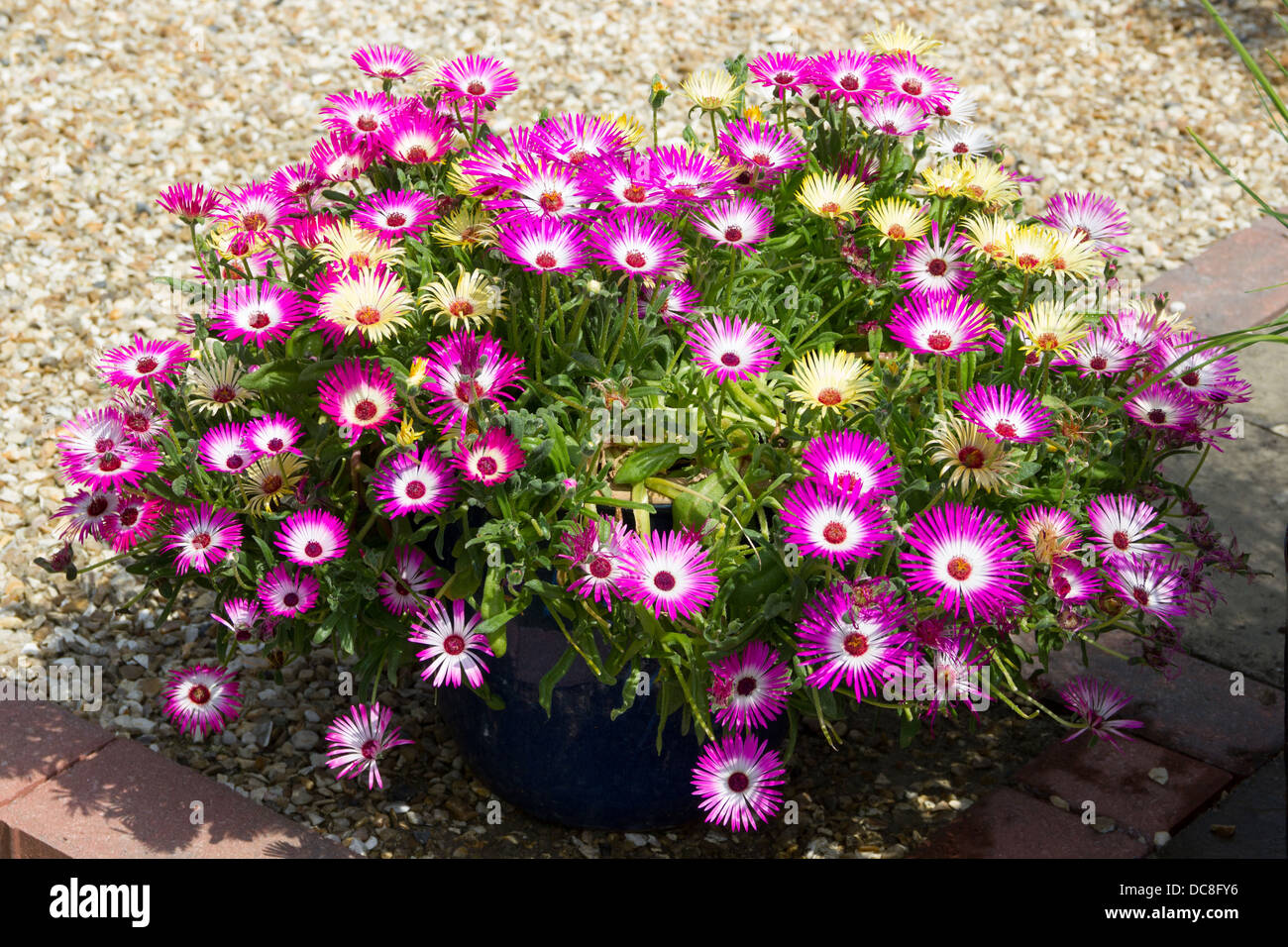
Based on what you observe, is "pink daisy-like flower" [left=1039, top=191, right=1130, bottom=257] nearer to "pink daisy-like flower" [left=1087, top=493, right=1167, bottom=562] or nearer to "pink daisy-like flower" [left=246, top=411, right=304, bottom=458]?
"pink daisy-like flower" [left=1087, top=493, right=1167, bottom=562]

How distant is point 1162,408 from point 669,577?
799 millimetres

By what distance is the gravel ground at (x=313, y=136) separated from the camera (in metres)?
2.54

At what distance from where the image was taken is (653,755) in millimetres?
2254

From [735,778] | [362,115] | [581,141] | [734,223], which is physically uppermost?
[362,115]

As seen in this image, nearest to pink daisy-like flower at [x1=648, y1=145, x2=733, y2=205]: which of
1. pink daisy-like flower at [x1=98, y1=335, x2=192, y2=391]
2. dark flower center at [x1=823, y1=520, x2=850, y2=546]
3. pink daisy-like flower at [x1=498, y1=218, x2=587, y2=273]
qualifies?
pink daisy-like flower at [x1=498, y1=218, x2=587, y2=273]

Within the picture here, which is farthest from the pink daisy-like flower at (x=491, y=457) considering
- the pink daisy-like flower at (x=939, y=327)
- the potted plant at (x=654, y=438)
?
the pink daisy-like flower at (x=939, y=327)

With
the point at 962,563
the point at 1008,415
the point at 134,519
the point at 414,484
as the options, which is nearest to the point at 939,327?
the point at 1008,415

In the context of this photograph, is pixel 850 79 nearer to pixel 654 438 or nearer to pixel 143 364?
pixel 654 438

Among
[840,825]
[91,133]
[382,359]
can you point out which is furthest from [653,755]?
[91,133]

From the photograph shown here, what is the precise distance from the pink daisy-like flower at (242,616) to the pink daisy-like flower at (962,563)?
939 mm

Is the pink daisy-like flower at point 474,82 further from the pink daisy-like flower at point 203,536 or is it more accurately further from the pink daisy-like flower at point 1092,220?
the pink daisy-like flower at point 1092,220

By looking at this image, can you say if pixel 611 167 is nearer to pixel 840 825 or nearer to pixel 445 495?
pixel 445 495

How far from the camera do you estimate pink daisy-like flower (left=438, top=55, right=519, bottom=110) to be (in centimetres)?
235

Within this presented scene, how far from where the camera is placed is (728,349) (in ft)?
6.73
